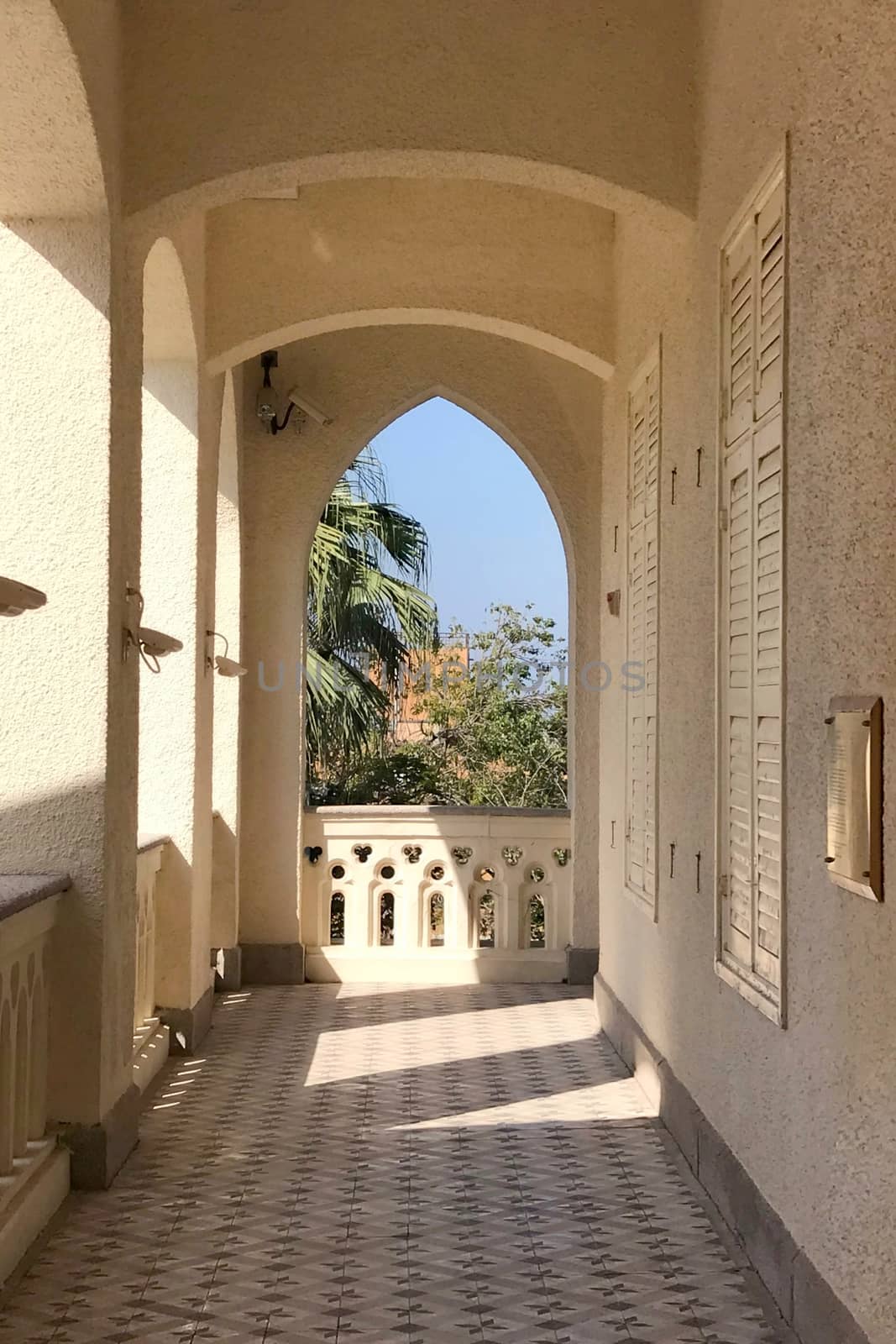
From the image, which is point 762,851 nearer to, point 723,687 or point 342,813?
point 723,687

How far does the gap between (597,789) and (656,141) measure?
4.26 metres

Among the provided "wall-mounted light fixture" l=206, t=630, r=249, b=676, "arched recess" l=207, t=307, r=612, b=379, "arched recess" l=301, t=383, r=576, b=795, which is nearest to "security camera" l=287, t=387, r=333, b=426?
"arched recess" l=301, t=383, r=576, b=795

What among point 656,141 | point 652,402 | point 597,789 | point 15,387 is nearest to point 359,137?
point 656,141

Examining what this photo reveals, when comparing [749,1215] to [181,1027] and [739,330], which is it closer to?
[739,330]

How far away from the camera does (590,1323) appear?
3.31 m

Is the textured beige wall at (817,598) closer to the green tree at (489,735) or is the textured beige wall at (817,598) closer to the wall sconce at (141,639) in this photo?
the wall sconce at (141,639)

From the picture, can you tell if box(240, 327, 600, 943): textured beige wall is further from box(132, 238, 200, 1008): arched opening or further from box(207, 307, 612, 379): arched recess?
box(132, 238, 200, 1008): arched opening

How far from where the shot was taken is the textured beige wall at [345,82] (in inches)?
178

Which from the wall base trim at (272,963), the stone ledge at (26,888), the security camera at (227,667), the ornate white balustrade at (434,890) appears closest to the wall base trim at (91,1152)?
the stone ledge at (26,888)

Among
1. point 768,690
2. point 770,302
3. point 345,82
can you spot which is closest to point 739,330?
point 770,302

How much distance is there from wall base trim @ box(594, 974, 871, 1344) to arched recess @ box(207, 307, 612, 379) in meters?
2.94

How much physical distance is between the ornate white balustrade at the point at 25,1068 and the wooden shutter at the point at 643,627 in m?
2.30

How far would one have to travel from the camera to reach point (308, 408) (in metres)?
8.22

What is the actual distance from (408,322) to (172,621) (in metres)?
1.72
